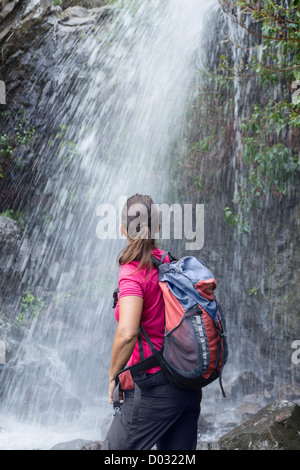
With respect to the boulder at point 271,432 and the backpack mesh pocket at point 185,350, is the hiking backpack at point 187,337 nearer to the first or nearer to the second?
the backpack mesh pocket at point 185,350

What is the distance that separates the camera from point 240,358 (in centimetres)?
777

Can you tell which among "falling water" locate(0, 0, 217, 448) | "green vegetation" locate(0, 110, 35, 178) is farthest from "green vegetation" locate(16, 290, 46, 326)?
"green vegetation" locate(0, 110, 35, 178)

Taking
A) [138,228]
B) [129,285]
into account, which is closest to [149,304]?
[129,285]

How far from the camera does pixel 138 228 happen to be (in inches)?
82.1

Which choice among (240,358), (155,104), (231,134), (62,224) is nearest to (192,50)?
(155,104)

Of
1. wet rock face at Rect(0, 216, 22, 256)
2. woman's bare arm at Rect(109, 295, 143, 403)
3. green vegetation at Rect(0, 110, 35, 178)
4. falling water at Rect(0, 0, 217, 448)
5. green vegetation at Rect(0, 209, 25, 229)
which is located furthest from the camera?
green vegetation at Rect(0, 209, 25, 229)

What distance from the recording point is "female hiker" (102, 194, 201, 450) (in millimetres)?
1900

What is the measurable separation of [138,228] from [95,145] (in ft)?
24.5

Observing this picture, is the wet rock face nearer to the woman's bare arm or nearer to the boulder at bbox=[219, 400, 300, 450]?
the boulder at bbox=[219, 400, 300, 450]

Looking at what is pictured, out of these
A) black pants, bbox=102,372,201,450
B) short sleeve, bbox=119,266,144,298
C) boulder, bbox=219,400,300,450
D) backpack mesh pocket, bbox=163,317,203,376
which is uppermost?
short sleeve, bbox=119,266,144,298

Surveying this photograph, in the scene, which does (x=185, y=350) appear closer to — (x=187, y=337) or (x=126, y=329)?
(x=187, y=337)

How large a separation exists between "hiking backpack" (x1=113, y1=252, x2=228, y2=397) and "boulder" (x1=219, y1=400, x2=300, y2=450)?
1.95 meters
